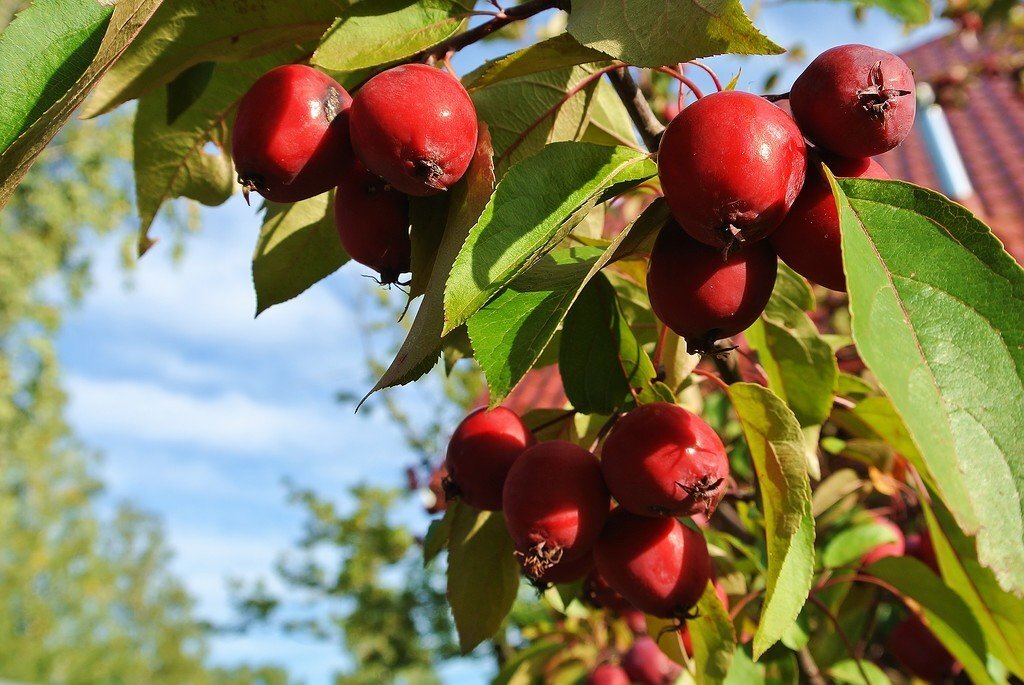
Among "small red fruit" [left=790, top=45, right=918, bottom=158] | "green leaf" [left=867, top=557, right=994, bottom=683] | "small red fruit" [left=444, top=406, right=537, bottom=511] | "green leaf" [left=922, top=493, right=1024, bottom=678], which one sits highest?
"small red fruit" [left=790, top=45, right=918, bottom=158]

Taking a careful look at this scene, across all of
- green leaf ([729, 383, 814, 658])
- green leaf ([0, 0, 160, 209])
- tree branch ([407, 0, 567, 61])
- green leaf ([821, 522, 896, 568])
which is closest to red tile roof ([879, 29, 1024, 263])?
green leaf ([821, 522, 896, 568])

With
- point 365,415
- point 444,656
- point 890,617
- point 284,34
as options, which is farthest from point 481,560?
point 365,415

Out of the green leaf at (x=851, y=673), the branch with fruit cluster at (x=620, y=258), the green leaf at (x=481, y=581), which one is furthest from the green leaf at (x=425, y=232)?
the green leaf at (x=851, y=673)

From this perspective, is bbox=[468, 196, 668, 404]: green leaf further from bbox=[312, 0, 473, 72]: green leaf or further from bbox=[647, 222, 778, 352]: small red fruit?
bbox=[312, 0, 473, 72]: green leaf

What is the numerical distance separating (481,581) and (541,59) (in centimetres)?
70

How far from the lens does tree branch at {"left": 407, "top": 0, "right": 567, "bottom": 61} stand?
0.89 meters

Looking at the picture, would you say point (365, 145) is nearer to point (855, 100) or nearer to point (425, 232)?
point (425, 232)

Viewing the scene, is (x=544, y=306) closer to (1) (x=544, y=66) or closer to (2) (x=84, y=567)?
(1) (x=544, y=66)

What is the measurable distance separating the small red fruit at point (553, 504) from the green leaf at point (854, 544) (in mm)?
940

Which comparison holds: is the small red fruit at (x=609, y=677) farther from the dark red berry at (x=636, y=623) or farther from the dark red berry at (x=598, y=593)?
the dark red berry at (x=598, y=593)

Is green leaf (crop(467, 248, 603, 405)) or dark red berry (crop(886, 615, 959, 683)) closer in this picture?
green leaf (crop(467, 248, 603, 405))

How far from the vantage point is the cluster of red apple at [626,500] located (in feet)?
3.02

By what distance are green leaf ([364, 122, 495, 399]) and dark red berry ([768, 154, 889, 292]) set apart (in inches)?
11.7

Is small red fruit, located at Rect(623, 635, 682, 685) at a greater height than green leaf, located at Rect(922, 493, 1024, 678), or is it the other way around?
green leaf, located at Rect(922, 493, 1024, 678)
